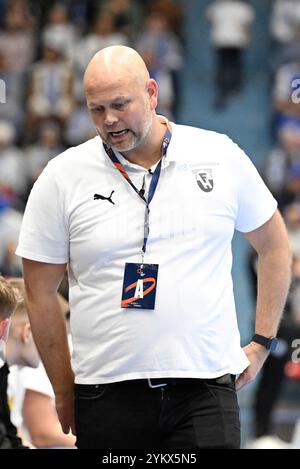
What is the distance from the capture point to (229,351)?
13.1 ft

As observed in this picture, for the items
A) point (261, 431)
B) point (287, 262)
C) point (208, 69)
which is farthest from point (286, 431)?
point (208, 69)

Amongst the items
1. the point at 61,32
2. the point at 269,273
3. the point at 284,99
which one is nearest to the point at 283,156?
the point at 284,99

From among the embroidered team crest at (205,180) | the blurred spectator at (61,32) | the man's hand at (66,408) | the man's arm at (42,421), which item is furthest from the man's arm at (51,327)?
the blurred spectator at (61,32)

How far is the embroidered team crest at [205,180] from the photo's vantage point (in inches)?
156

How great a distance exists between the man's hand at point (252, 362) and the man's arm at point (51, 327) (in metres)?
0.61

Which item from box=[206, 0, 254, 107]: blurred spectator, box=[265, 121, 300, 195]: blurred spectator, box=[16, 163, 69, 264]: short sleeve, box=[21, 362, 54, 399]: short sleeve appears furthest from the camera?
box=[206, 0, 254, 107]: blurred spectator

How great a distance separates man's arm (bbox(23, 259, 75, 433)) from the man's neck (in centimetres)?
44

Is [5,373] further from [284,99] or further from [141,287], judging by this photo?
[284,99]

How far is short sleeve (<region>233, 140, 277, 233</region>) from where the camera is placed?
4.08 m

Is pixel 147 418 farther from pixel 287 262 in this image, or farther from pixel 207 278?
pixel 287 262

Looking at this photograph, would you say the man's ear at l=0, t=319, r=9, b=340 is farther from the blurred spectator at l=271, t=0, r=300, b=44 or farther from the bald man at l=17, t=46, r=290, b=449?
the blurred spectator at l=271, t=0, r=300, b=44

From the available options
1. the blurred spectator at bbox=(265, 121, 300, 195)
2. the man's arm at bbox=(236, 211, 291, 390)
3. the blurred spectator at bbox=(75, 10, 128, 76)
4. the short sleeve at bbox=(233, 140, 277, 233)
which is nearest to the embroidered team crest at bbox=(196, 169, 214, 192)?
the short sleeve at bbox=(233, 140, 277, 233)

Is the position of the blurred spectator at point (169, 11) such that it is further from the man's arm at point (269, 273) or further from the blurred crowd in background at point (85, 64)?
the man's arm at point (269, 273)

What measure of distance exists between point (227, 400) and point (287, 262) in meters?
0.64
